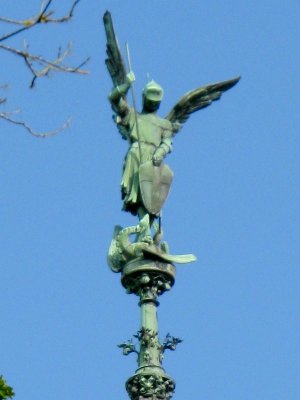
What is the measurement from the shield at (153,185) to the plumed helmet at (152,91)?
1.15m

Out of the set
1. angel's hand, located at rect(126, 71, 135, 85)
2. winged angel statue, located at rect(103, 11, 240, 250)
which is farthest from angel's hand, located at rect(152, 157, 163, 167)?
angel's hand, located at rect(126, 71, 135, 85)

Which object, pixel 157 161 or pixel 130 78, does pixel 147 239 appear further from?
pixel 130 78

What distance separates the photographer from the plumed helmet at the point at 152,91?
70.8ft

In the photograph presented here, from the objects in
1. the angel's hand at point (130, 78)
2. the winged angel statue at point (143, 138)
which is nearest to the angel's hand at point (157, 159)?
the winged angel statue at point (143, 138)

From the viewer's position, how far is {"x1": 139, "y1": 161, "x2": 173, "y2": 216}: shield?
20844 mm

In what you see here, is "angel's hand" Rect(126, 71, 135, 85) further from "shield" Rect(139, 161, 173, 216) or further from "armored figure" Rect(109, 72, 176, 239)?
"shield" Rect(139, 161, 173, 216)

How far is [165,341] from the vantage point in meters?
19.3

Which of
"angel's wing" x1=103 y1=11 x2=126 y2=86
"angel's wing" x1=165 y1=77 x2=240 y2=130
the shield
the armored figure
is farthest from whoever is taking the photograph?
"angel's wing" x1=165 y1=77 x2=240 y2=130

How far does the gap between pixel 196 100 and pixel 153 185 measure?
95.9 inches

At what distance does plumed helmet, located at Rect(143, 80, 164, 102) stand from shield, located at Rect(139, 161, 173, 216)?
1146 millimetres

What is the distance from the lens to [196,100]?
22.8 metres

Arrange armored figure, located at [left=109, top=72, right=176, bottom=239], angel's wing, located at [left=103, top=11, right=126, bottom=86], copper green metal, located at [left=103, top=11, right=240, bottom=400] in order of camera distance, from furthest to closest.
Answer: angel's wing, located at [left=103, top=11, right=126, bottom=86], armored figure, located at [left=109, top=72, right=176, bottom=239], copper green metal, located at [left=103, top=11, right=240, bottom=400]

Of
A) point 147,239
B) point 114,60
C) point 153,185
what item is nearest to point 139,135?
point 153,185

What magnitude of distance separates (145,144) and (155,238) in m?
1.73
